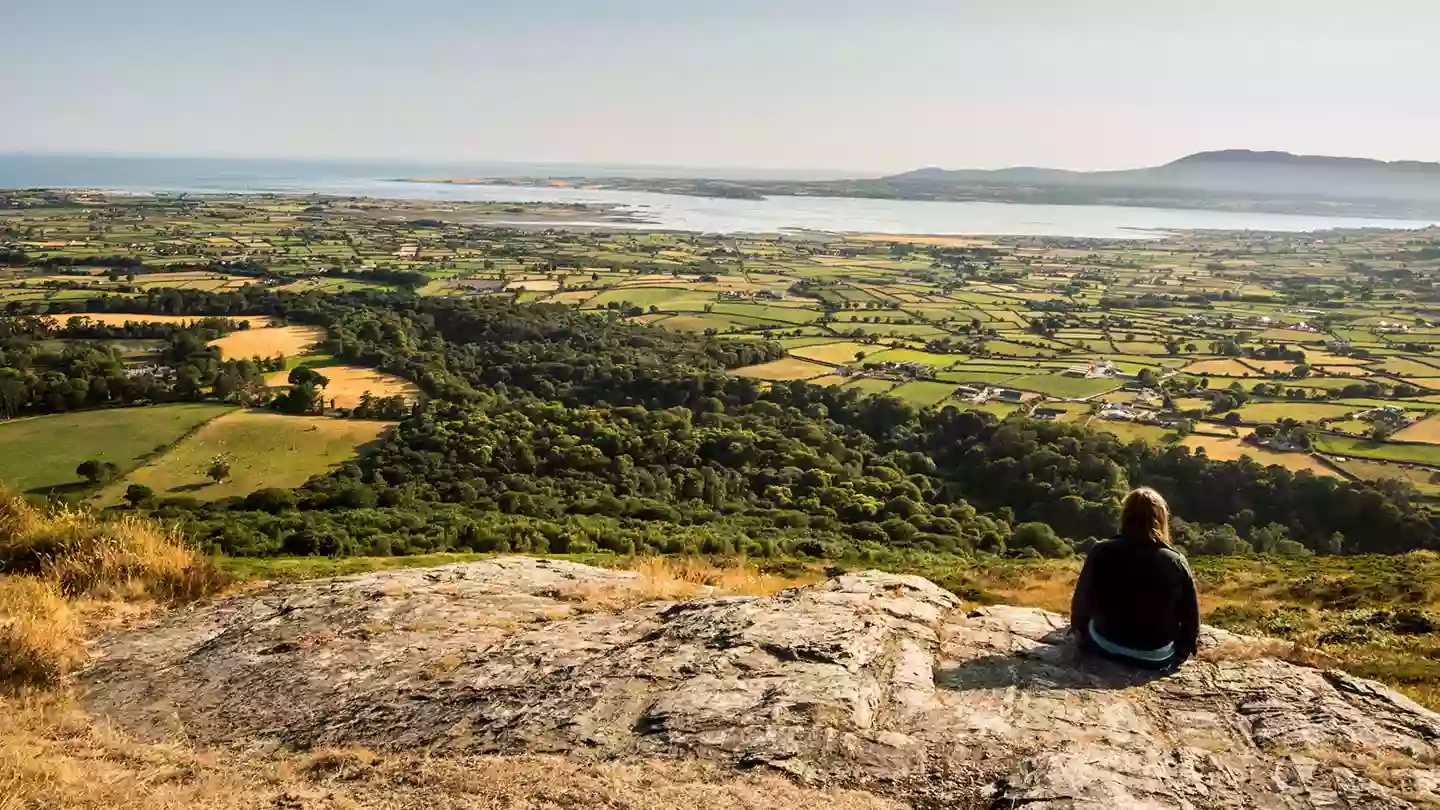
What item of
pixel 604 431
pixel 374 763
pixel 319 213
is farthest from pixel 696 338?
pixel 319 213

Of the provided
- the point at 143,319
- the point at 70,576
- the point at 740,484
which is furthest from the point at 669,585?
the point at 143,319

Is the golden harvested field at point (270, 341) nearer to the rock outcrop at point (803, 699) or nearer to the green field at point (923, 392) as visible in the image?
the green field at point (923, 392)

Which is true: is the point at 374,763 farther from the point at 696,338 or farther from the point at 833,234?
the point at 833,234

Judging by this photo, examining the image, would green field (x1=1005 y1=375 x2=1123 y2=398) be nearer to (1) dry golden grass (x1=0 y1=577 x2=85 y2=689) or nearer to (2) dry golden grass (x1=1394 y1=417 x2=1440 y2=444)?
(2) dry golden grass (x1=1394 y1=417 x2=1440 y2=444)

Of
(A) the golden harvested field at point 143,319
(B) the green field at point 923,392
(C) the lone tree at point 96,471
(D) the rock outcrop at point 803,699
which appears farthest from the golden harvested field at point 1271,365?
(A) the golden harvested field at point 143,319

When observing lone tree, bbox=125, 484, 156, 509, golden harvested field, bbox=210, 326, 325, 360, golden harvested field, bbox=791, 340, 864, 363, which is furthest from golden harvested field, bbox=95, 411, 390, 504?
golden harvested field, bbox=791, 340, 864, 363

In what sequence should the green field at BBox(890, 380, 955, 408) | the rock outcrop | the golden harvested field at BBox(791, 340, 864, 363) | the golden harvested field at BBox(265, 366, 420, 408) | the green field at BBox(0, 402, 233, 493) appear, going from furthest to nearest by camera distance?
the golden harvested field at BBox(791, 340, 864, 363), the golden harvested field at BBox(265, 366, 420, 408), the green field at BBox(890, 380, 955, 408), the green field at BBox(0, 402, 233, 493), the rock outcrop
